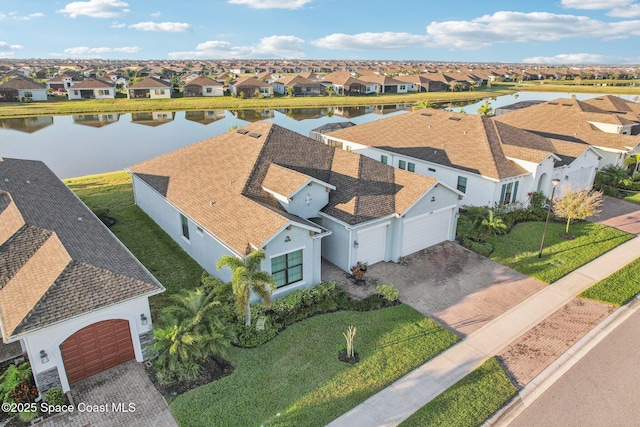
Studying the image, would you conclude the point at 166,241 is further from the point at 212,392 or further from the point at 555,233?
the point at 555,233

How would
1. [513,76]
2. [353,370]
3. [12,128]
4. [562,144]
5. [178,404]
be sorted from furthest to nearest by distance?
[513,76]
[12,128]
[562,144]
[353,370]
[178,404]

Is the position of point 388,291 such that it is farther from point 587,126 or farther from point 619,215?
point 587,126

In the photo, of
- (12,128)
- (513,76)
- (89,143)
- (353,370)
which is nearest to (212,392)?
(353,370)

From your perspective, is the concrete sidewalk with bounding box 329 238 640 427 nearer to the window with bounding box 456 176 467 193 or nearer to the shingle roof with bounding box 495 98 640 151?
the window with bounding box 456 176 467 193

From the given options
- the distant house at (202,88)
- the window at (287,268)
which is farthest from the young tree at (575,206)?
the distant house at (202,88)

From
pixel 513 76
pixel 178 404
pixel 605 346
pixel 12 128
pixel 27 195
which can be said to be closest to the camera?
pixel 178 404

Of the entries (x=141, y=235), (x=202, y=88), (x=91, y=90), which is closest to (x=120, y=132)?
(x=141, y=235)

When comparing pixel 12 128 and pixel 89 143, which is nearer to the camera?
pixel 89 143
